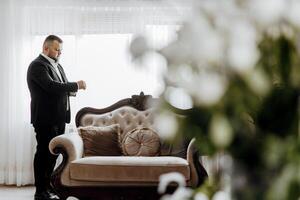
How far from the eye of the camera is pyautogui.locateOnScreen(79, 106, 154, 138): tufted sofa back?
189 inches

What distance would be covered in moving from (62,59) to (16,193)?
155 cm

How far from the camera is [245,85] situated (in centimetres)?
62

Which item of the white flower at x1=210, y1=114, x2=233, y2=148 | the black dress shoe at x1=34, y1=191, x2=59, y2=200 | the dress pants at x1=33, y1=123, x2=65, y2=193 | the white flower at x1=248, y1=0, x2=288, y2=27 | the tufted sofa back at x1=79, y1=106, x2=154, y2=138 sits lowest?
the black dress shoe at x1=34, y1=191, x2=59, y2=200

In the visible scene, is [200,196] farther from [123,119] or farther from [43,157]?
[43,157]

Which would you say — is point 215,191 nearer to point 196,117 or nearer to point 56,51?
point 196,117

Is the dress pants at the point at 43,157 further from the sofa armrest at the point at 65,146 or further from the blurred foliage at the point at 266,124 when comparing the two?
the blurred foliage at the point at 266,124

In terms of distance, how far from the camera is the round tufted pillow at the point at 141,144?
14.7ft

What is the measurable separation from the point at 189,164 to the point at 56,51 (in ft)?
5.69

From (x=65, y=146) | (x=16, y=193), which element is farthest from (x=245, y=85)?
(x=16, y=193)

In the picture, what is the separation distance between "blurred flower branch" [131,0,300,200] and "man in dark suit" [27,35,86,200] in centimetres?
409

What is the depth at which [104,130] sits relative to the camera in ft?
15.1

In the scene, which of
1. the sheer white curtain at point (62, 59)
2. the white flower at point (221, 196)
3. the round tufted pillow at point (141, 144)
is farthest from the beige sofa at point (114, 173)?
the white flower at point (221, 196)

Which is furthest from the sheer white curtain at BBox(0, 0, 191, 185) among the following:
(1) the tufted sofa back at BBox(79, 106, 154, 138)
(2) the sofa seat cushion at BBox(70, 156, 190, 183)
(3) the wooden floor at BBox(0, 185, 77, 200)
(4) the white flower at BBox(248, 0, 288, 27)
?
(4) the white flower at BBox(248, 0, 288, 27)

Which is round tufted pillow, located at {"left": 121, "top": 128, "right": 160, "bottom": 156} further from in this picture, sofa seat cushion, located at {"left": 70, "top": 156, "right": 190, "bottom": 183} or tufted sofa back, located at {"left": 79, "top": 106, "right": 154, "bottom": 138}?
sofa seat cushion, located at {"left": 70, "top": 156, "right": 190, "bottom": 183}
